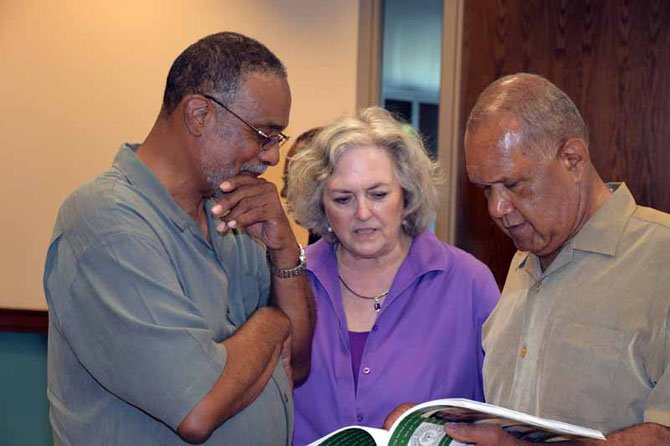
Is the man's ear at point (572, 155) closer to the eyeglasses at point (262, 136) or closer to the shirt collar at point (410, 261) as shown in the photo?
the eyeglasses at point (262, 136)

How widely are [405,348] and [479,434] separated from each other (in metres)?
0.86

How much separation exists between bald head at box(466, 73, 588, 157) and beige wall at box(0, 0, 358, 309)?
8.43 ft

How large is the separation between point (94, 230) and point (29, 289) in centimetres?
279

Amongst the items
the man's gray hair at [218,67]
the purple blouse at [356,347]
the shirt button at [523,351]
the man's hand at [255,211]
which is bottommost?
the purple blouse at [356,347]

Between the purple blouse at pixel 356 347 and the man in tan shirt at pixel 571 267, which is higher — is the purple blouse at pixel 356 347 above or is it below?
below

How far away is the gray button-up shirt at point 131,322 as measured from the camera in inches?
61.0

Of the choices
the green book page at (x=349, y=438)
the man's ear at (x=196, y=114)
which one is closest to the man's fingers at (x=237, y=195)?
the man's ear at (x=196, y=114)

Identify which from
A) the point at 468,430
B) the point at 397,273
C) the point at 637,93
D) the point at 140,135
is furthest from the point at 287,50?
the point at 468,430

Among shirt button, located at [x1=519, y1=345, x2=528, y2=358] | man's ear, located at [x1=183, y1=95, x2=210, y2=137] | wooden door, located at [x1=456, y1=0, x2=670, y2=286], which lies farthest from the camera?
wooden door, located at [x1=456, y1=0, x2=670, y2=286]

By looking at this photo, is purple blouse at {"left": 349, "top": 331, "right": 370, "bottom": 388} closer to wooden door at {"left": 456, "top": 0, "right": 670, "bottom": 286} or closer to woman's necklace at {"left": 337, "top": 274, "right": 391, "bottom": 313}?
woman's necklace at {"left": 337, "top": 274, "right": 391, "bottom": 313}

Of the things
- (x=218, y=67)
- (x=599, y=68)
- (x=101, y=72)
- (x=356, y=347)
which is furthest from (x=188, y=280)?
(x=101, y=72)

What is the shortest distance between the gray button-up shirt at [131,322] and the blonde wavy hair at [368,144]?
2.37ft

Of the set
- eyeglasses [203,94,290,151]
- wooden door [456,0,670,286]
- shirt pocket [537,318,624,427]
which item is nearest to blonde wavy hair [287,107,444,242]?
eyeglasses [203,94,290,151]

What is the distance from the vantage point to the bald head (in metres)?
1.60
